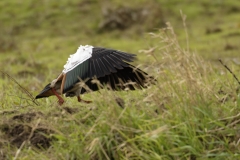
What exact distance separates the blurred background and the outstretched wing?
750cm

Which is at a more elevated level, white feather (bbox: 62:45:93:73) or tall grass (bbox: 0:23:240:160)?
white feather (bbox: 62:45:93:73)

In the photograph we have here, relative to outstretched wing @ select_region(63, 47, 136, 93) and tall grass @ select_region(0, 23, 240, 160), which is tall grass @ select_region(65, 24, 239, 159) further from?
outstretched wing @ select_region(63, 47, 136, 93)

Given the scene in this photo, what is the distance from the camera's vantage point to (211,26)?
1602cm

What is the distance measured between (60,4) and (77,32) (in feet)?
5.37

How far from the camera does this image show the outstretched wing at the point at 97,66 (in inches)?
206

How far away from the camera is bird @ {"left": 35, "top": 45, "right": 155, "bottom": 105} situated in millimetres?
5230

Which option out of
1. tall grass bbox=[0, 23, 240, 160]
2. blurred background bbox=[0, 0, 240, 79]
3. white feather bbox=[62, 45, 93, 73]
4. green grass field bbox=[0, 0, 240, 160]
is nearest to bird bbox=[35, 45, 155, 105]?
white feather bbox=[62, 45, 93, 73]

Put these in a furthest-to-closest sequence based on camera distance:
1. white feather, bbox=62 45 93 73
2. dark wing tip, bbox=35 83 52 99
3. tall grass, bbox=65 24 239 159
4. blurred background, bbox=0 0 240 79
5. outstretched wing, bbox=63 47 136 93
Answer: blurred background, bbox=0 0 240 79, dark wing tip, bbox=35 83 52 99, white feather, bbox=62 45 93 73, outstretched wing, bbox=63 47 136 93, tall grass, bbox=65 24 239 159

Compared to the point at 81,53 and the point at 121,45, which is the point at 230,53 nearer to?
the point at 121,45

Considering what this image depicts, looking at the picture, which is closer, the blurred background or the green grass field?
the green grass field

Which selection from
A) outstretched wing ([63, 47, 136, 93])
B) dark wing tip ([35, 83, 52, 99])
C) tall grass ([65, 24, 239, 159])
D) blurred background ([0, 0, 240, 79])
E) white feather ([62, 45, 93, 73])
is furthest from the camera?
blurred background ([0, 0, 240, 79])

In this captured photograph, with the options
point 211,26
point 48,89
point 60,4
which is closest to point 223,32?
point 211,26

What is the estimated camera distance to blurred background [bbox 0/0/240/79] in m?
14.3

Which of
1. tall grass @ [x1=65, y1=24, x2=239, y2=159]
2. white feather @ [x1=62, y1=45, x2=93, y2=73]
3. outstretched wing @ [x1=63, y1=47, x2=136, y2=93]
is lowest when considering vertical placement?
tall grass @ [x1=65, y1=24, x2=239, y2=159]
